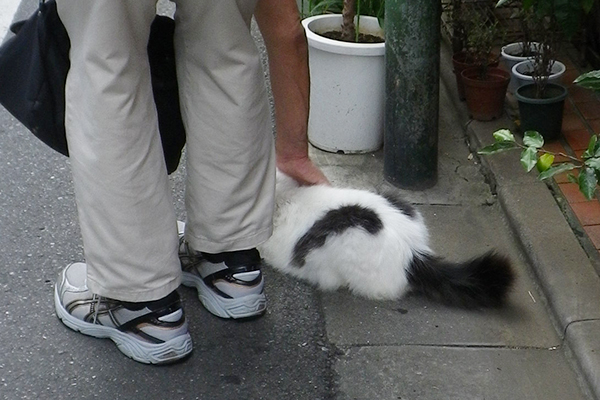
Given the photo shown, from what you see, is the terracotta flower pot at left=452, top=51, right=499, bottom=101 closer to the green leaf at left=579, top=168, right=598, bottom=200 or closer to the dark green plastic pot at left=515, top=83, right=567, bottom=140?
the dark green plastic pot at left=515, top=83, right=567, bottom=140

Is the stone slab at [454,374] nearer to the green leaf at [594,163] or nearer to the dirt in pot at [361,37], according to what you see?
the green leaf at [594,163]

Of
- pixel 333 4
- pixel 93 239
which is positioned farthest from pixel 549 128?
pixel 93 239

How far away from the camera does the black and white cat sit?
114 inches

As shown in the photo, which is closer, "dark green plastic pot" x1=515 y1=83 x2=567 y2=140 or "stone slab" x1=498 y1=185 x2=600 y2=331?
"stone slab" x1=498 y1=185 x2=600 y2=331

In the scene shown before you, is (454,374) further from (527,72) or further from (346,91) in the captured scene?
(527,72)

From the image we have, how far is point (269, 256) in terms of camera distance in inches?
124

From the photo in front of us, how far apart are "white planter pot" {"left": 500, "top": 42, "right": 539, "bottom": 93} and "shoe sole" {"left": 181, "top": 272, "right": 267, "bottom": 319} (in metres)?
1.94

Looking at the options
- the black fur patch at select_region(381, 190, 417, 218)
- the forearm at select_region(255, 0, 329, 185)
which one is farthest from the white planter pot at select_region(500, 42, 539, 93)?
the forearm at select_region(255, 0, 329, 185)

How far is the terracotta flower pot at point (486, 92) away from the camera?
398 cm

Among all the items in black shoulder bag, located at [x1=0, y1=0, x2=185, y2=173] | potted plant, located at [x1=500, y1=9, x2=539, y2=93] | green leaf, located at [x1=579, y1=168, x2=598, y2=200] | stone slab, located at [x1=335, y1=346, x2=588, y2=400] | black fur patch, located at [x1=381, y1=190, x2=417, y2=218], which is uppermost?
black shoulder bag, located at [x1=0, y1=0, x2=185, y2=173]

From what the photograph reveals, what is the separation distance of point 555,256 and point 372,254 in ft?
2.13

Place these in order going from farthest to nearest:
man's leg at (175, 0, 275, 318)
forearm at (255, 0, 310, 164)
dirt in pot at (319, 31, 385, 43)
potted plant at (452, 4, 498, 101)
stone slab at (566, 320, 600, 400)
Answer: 1. potted plant at (452, 4, 498, 101)
2. dirt in pot at (319, 31, 385, 43)
3. forearm at (255, 0, 310, 164)
4. stone slab at (566, 320, 600, 400)
5. man's leg at (175, 0, 275, 318)

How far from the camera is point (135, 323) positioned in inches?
103

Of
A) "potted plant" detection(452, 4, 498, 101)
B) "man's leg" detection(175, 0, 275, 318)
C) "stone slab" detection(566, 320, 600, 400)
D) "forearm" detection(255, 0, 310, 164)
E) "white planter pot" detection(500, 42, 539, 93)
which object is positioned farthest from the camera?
"white planter pot" detection(500, 42, 539, 93)
